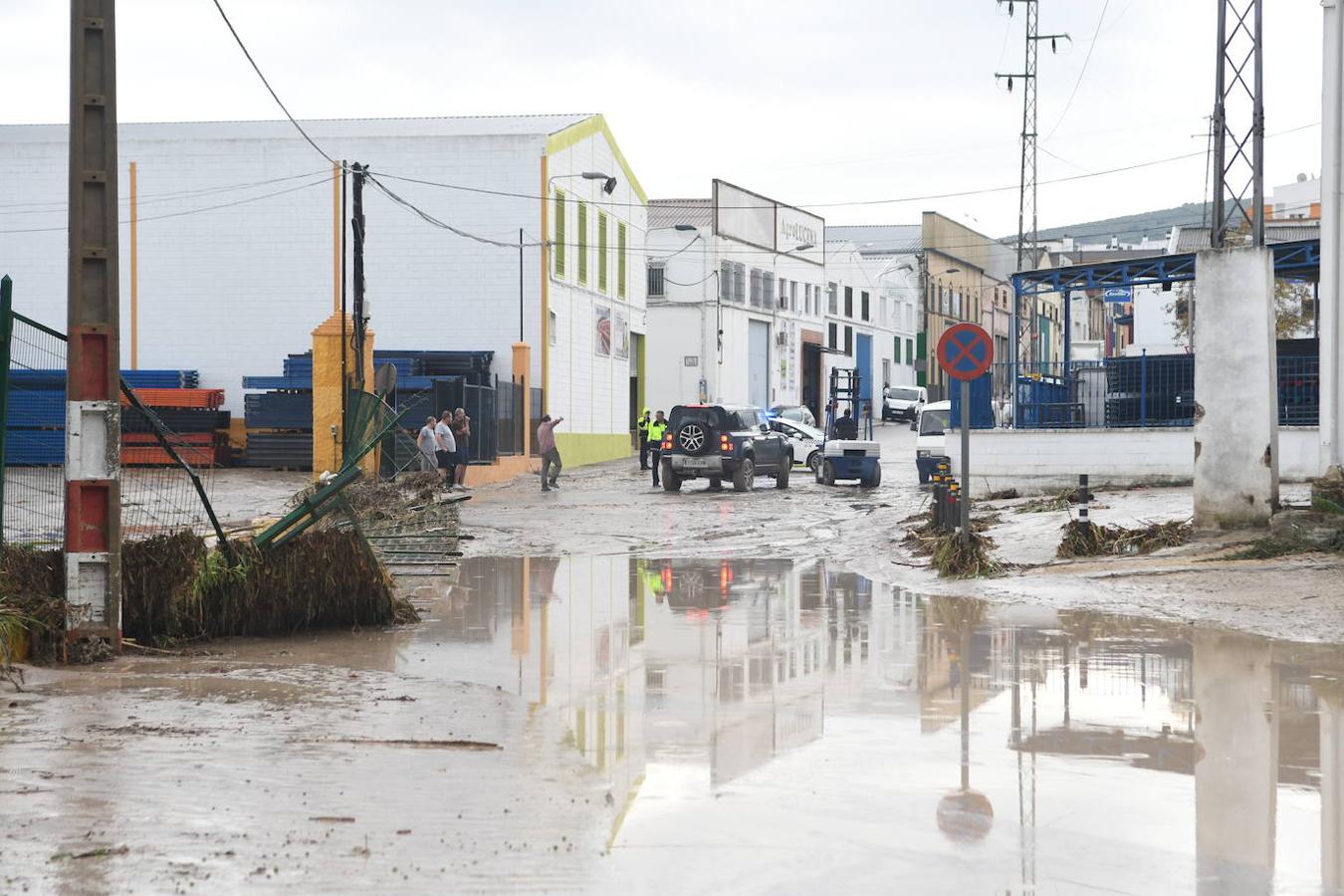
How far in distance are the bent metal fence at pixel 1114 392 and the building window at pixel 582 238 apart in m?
19.3

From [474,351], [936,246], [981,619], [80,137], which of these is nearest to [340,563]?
[80,137]

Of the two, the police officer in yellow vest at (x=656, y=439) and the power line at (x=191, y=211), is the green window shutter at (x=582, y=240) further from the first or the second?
the police officer in yellow vest at (x=656, y=439)

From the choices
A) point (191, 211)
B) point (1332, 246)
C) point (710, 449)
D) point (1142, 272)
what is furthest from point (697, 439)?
point (191, 211)

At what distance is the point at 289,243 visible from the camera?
4091 cm

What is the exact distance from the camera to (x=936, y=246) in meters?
96.1

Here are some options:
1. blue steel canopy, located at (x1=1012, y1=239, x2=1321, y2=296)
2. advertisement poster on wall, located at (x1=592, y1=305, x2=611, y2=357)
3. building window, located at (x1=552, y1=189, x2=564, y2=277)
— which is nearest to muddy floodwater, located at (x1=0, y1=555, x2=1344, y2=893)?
blue steel canopy, located at (x1=1012, y1=239, x2=1321, y2=296)

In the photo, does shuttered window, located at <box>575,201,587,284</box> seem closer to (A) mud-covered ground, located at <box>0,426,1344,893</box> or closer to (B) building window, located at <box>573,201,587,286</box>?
(B) building window, located at <box>573,201,587,286</box>

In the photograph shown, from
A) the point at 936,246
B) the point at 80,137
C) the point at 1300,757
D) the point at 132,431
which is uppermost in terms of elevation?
the point at 936,246

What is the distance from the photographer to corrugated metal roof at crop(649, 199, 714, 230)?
62.1 m

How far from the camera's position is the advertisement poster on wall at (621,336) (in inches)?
2012

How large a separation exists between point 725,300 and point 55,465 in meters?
51.5

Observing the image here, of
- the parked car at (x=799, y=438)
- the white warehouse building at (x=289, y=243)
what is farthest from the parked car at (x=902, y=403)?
the white warehouse building at (x=289, y=243)

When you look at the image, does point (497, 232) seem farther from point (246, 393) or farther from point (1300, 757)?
point (1300, 757)

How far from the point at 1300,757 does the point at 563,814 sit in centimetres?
377
